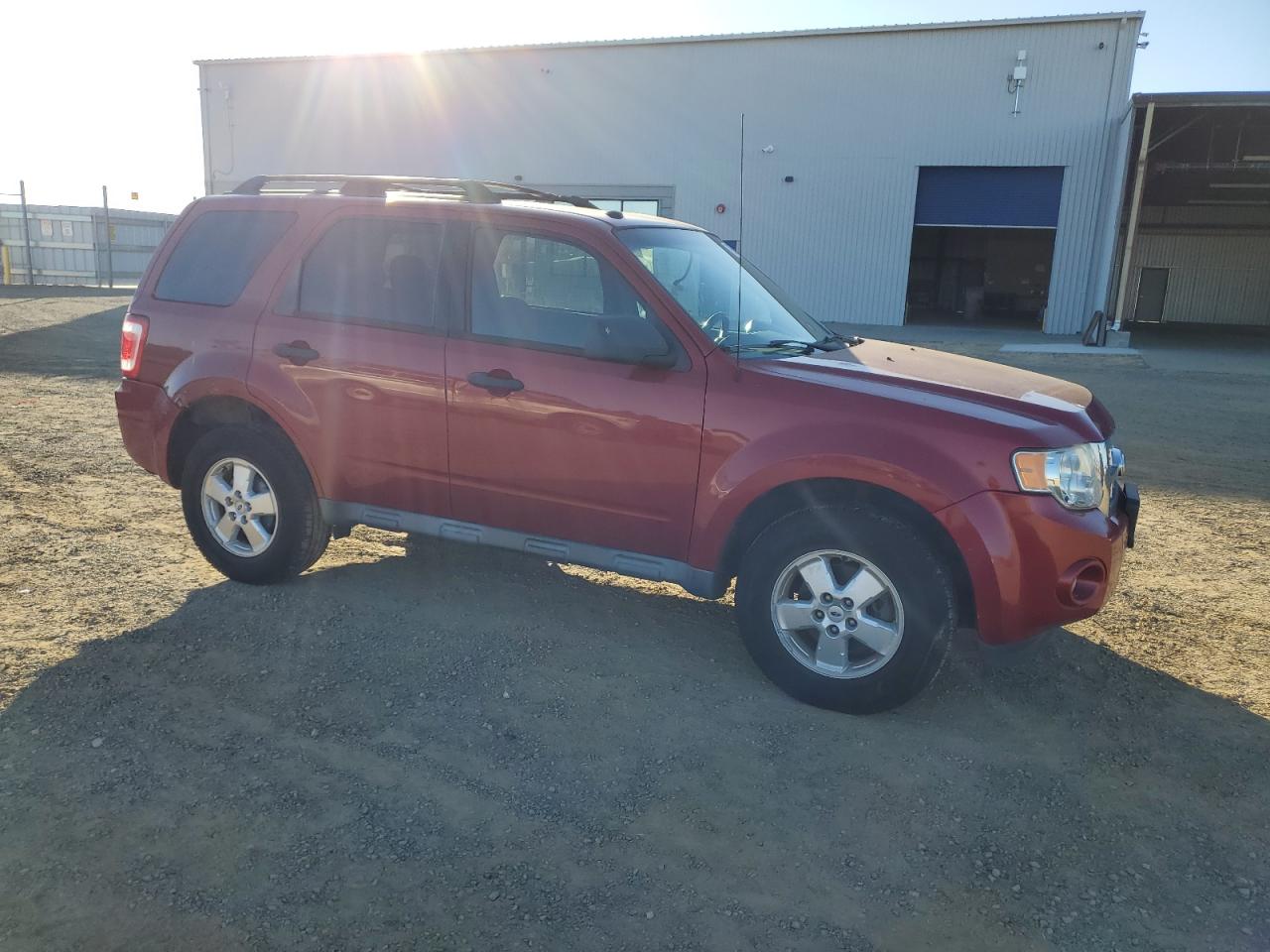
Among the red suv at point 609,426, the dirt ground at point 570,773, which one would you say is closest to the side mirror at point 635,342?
the red suv at point 609,426

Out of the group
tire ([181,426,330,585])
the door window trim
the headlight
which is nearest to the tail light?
tire ([181,426,330,585])

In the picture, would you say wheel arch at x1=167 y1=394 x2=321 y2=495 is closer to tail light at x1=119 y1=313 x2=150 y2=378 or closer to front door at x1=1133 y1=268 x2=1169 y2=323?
tail light at x1=119 y1=313 x2=150 y2=378

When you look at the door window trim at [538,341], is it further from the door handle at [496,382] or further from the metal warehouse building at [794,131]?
the metal warehouse building at [794,131]

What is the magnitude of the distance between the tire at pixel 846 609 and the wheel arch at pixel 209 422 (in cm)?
237

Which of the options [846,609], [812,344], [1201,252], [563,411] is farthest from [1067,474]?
[1201,252]

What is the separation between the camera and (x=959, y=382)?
153 inches

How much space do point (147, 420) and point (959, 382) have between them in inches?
161

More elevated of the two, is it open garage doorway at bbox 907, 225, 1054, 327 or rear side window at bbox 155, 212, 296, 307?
open garage doorway at bbox 907, 225, 1054, 327

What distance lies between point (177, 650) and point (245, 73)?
28.5 metres

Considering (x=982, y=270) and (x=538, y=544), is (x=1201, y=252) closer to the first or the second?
(x=982, y=270)

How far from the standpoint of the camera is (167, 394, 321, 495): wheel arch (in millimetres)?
4641

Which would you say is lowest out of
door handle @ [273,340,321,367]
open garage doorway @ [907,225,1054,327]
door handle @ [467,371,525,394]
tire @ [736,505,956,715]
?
tire @ [736,505,956,715]

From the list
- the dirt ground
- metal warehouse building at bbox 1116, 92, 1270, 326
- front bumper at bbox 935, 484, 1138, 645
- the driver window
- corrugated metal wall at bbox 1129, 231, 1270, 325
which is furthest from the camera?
corrugated metal wall at bbox 1129, 231, 1270, 325

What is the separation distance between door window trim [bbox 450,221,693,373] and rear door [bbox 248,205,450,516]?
11 centimetres
